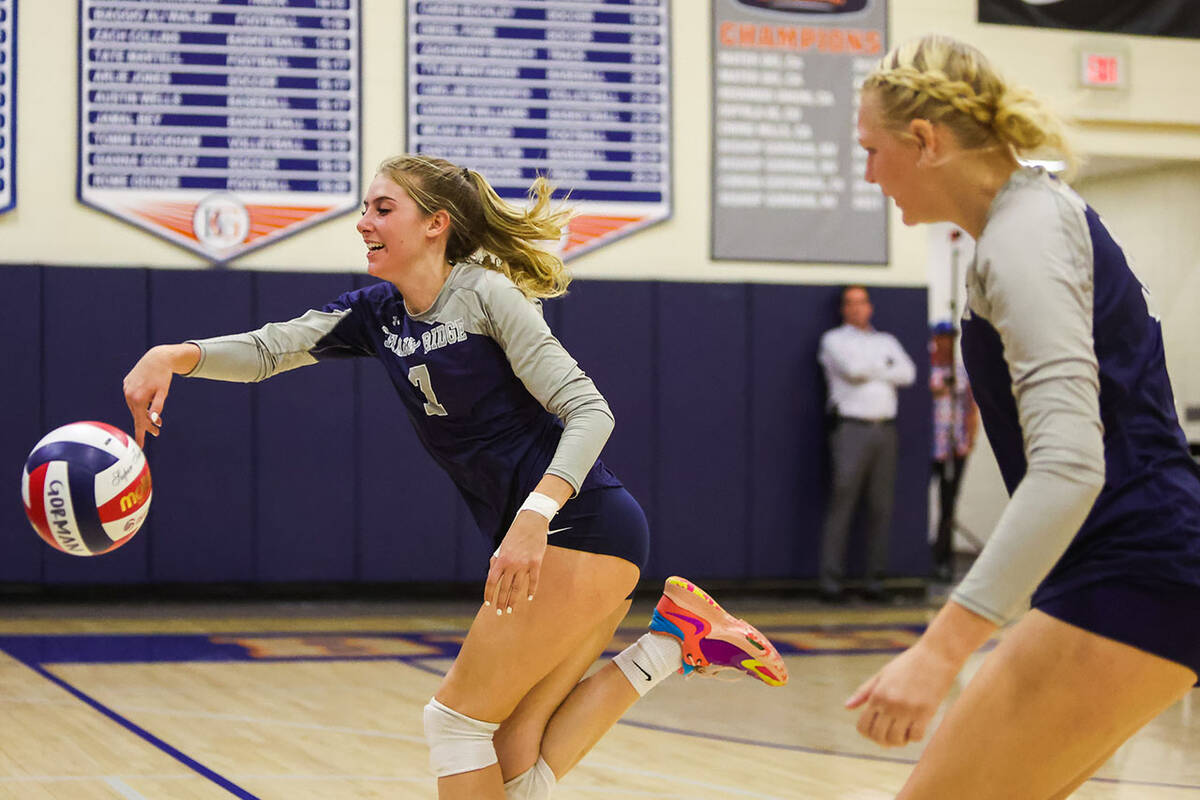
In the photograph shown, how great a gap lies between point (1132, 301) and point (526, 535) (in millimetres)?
1128

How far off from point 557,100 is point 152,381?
5.97 metres

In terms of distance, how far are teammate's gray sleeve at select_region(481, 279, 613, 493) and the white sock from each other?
2.05 ft

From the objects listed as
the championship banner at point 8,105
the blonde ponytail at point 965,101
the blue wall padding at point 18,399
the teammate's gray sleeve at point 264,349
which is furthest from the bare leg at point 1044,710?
the championship banner at point 8,105

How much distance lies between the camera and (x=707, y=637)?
3.16m

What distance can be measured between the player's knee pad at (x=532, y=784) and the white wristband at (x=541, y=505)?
0.63 m

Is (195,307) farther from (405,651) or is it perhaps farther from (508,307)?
(508,307)

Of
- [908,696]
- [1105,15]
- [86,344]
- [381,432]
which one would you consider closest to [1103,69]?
[1105,15]

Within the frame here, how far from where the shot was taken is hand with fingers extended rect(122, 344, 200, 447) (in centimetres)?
278

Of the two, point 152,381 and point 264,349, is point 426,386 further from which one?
point 152,381

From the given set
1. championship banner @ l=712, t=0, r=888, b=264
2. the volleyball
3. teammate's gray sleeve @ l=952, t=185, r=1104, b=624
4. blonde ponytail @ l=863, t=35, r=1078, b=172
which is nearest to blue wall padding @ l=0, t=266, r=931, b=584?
championship banner @ l=712, t=0, r=888, b=264

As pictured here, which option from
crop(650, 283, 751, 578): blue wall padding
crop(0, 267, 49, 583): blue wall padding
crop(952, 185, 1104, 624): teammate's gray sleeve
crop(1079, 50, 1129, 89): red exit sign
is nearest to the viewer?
crop(952, 185, 1104, 624): teammate's gray sleeve

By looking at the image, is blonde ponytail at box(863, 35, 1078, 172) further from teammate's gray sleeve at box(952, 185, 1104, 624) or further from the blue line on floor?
the blue line on floor

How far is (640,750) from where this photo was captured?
4.45 metres

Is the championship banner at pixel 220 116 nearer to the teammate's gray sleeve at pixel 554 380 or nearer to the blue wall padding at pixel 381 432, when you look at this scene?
the blue wall padding at pixel 381 432
